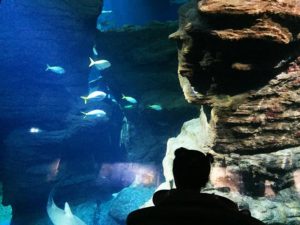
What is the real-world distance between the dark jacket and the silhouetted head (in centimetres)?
22

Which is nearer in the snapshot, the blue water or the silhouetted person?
the silhouetted person

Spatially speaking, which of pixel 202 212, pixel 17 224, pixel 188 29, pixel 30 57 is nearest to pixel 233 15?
pixel 188 29

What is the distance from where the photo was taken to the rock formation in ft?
17.4

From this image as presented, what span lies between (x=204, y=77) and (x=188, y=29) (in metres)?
1.00

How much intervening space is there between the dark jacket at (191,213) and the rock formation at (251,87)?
4341 millimetres

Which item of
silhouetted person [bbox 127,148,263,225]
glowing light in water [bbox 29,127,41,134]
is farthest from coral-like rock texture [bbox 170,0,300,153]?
glowing light in water [bbox 29,127,41,134]

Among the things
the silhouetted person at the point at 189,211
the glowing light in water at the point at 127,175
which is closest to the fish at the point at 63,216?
the glowing light in water at the point at 127,175

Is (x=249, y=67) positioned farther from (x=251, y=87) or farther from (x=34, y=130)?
(x=34, y=130)

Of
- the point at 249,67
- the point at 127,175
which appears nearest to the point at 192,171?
the point at 249,67

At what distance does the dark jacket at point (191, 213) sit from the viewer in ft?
Answer: 4.43

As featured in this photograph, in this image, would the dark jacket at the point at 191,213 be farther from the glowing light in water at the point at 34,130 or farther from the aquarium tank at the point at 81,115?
the glowing light in water at the point at 34,130

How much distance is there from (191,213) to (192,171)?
399 millimetres

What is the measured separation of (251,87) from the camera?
19.0ft

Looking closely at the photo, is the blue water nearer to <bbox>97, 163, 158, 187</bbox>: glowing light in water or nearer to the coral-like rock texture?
<bbox>97, 163, 158, 187</bbox>: glowing light in water
